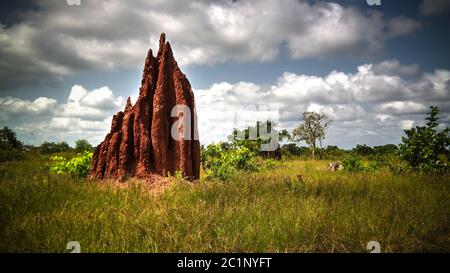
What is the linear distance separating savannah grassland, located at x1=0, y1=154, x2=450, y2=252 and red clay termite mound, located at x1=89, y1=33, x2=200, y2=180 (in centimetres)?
184

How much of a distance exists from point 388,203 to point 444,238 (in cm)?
189

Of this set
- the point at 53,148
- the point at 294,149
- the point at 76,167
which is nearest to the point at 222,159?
the point at 76,167

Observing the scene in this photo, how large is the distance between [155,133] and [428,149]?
12.0 meters

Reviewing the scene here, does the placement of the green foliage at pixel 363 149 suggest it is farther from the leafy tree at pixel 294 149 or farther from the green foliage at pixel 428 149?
the green foliage at pixel 428 149

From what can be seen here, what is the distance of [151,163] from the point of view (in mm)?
9938

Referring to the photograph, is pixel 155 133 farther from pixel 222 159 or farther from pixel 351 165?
pixel 351 165

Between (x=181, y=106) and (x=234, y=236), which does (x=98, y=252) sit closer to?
(x=234, y=236)

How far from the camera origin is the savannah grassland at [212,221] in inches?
182

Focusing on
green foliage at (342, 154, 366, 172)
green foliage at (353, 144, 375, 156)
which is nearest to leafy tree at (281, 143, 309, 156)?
green foliage at (353, 144, 375, 156)

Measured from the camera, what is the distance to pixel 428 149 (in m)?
13.4

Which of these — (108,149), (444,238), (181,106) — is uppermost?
(181,106)

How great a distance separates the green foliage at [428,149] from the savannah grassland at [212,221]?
20.6 feet

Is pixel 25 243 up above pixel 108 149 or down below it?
below
